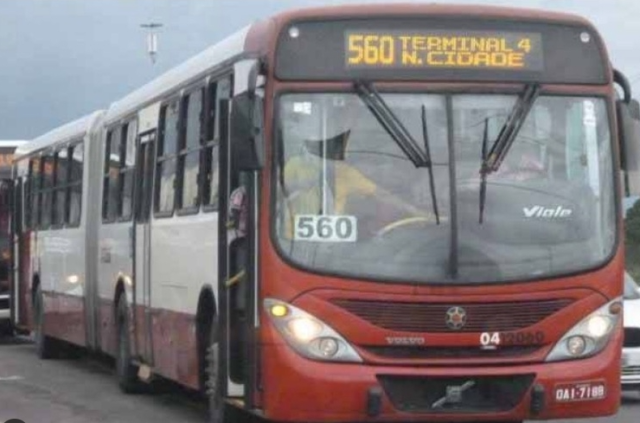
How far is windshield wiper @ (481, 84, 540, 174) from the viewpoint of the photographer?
11625 mm

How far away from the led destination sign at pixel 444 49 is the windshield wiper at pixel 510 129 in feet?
0.69

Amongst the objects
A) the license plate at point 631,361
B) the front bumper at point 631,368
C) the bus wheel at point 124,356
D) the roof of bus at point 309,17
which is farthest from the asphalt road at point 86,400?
the roof of bus at point 309,17

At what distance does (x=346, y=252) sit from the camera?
11.5m

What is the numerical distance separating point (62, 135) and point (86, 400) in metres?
6.43

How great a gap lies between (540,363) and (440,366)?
2.31ft

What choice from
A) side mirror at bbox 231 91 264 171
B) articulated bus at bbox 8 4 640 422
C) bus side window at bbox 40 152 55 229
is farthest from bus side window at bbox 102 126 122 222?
side mirror at bbox 231 91 264 171

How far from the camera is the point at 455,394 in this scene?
11.4 m

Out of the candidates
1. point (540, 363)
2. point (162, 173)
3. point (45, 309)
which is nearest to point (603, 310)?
point (540, 363)

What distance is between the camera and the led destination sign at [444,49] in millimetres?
11766

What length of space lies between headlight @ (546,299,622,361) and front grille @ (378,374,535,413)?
0.31 metres

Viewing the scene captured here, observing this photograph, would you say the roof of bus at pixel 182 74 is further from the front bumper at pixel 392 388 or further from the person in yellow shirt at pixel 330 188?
the front bumper at pixel 392 388

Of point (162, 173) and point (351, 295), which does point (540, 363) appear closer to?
point (351, 295)

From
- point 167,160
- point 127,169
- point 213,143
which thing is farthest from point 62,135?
point 213,143

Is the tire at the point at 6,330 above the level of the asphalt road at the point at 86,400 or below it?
above
